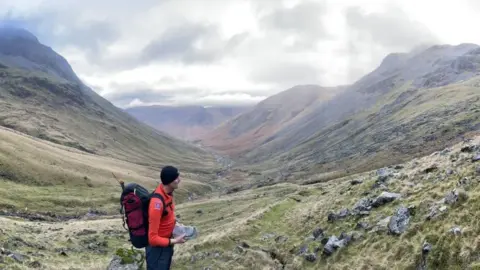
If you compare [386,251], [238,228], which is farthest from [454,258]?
[238,228]

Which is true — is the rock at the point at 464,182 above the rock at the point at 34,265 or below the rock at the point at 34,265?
above

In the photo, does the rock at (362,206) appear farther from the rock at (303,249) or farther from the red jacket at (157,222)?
the red jacket at (157,222)

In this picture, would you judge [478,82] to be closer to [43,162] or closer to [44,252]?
[43,162]

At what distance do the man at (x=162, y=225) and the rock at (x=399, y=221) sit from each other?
12.7 metres

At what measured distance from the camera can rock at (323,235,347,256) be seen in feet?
71.5

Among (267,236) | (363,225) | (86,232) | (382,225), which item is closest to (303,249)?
(363,225)

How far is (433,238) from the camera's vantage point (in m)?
16.7

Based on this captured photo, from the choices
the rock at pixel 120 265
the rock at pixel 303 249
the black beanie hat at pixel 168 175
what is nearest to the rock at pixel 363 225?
the rock at pixel 303 249

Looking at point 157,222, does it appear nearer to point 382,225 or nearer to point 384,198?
point 382,225

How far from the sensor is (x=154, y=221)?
10.6 metres

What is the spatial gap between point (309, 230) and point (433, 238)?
12.2 meters

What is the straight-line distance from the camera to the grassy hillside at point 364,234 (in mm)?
16594

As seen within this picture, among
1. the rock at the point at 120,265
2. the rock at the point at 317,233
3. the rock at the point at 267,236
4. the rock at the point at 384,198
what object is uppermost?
the rock at the point at 384,198

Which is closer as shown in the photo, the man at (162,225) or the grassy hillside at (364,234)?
the man at (162,225)
